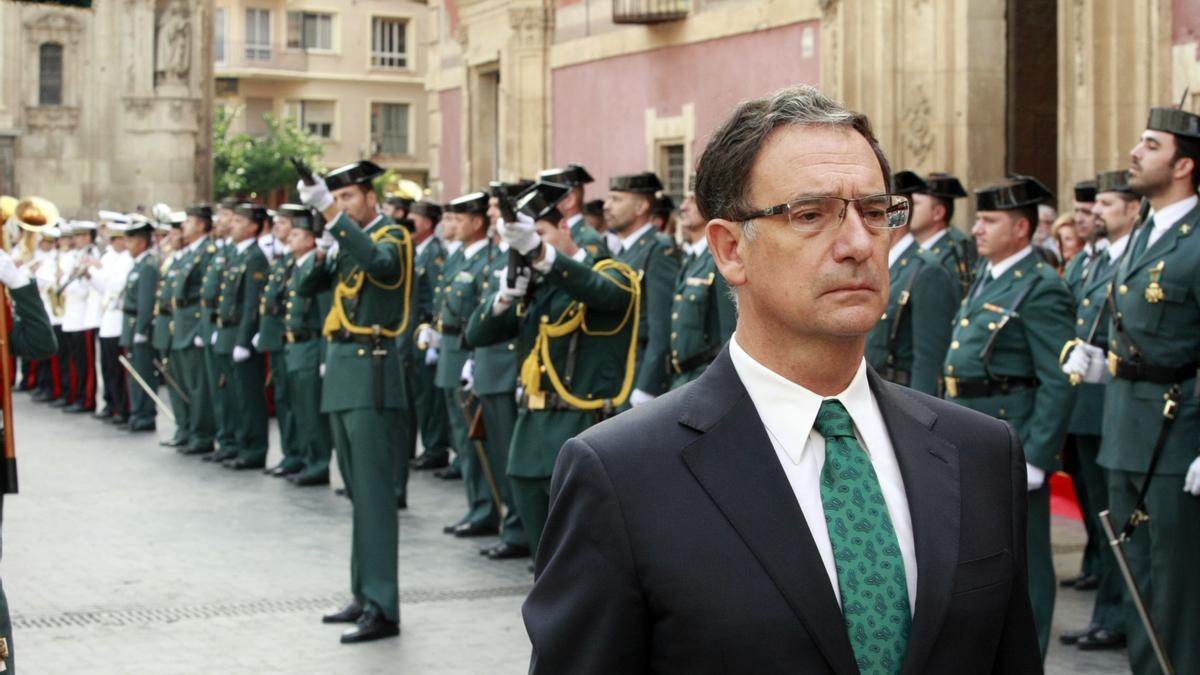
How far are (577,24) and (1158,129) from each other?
17.1 metres

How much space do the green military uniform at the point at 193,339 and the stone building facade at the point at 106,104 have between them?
2243 centimetres

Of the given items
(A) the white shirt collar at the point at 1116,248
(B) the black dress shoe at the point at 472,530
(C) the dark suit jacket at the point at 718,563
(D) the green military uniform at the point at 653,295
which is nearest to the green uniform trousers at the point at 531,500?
(D) the green military uniform at the point at 653,295

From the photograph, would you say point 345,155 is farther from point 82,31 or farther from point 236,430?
point 236,430

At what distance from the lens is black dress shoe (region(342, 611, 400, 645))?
8469 mm

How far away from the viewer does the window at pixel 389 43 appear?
64062 millimetres

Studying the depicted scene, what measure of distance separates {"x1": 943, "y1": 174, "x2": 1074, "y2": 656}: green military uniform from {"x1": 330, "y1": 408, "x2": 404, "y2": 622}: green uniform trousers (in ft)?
8.86

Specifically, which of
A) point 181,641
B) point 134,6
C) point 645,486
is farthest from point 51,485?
point 134,6

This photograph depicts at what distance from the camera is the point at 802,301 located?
2814 millimetres

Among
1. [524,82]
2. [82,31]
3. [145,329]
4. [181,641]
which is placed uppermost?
[82,31]

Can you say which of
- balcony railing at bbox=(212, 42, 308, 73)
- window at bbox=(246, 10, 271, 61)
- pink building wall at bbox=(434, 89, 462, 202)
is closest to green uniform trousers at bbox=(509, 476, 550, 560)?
pink building wall at bbox=(434, 89, 462, 202)

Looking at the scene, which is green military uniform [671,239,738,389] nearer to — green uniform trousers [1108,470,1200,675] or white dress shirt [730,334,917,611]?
green uniform trousers [1108,470,1200,675]

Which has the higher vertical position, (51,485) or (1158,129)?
(1158,129)

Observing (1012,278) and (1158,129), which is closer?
(1158,129)

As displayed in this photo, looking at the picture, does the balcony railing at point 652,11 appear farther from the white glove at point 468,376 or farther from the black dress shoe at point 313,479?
the white glove at point 468,376
